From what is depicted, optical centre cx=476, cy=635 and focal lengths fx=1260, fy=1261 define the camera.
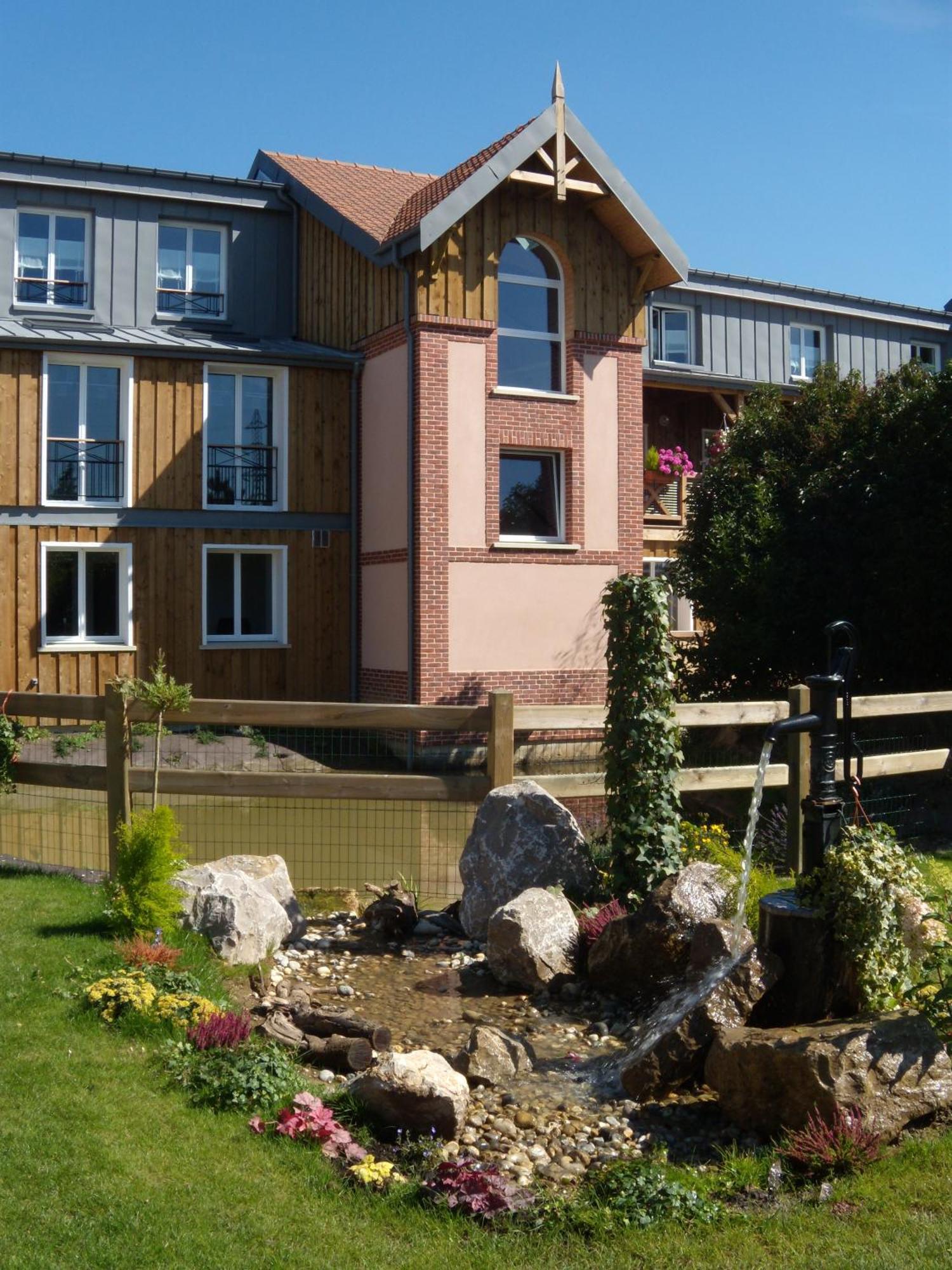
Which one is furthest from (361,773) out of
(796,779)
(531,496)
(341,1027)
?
(531,496)

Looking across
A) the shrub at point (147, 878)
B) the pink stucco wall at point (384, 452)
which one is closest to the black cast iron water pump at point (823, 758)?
the shrub at point (147, 878)

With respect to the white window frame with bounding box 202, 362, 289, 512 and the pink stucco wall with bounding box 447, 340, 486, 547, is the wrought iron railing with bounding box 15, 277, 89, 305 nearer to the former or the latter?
the white window frame with bounding box 202, 362, 289, 512

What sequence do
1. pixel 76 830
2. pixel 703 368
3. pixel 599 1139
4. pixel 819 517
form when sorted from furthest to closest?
pixel 703 368
pixel 819 517
pixel 76 830
pixel 599 1139

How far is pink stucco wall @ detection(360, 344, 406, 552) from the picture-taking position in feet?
66.0

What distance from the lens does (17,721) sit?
30.2 feet

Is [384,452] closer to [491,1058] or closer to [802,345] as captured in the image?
[491,1058]

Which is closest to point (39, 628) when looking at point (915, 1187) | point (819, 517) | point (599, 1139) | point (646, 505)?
point (819, 517)

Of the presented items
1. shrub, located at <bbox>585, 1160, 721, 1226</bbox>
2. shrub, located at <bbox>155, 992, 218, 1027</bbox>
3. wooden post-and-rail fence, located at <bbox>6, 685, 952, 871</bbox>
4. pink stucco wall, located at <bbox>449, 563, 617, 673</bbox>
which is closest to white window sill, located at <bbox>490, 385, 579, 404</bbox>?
pink stucco wall, located at <bbox>449, 563, 617, 673</bbox>

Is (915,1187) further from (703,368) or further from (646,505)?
(703,368)

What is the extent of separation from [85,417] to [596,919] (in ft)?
51.2

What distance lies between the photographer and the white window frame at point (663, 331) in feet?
100

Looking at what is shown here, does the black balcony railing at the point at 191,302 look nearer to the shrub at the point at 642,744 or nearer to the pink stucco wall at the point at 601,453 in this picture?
the pink stucco wall at the point at 601,453

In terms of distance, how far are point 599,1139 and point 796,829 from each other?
4.18 meters

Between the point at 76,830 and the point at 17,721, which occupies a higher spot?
the point at 17,721
